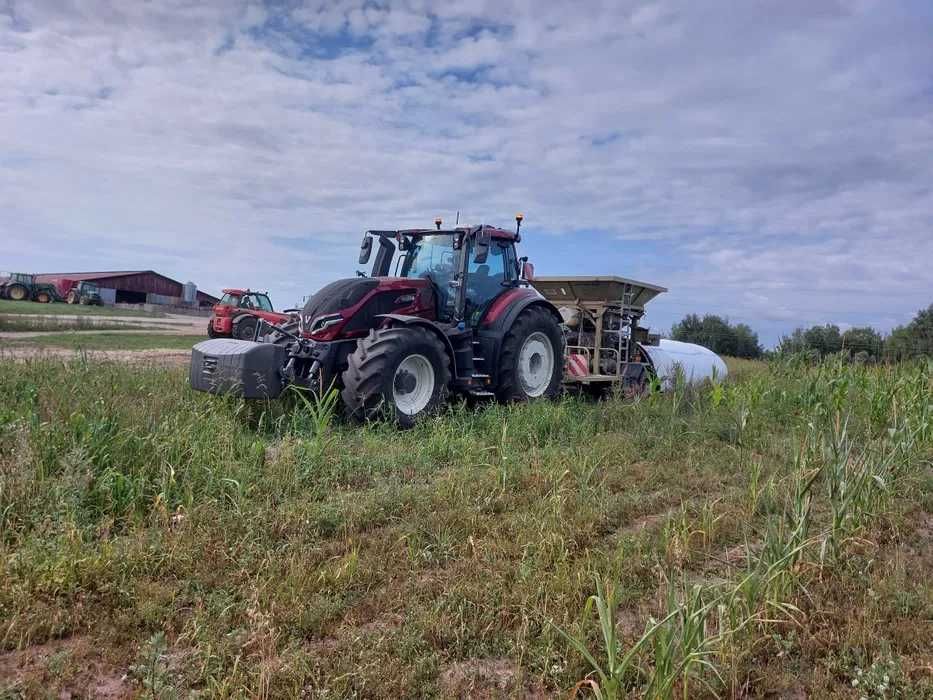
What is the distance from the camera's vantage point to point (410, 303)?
805cm

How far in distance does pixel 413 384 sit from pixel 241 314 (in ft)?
44.3

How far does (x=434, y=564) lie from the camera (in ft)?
12.4

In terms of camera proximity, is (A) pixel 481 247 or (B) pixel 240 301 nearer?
(A) pixel 481 247

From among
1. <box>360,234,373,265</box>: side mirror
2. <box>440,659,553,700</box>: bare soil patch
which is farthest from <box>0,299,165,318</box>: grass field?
<box>440,659,553,700</box>: bare soil patch

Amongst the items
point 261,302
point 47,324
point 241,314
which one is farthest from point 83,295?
point 241,314

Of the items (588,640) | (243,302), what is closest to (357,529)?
(588,640)

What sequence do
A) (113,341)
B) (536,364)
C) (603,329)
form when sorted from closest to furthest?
(536,364), (603,329), (113,341)

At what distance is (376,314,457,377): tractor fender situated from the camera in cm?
732

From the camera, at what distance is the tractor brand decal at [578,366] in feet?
34.3

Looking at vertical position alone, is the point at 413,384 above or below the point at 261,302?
below

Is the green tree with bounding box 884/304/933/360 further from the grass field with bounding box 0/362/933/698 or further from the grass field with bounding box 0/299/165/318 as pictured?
the grass field with bounding box 0/299/165/318

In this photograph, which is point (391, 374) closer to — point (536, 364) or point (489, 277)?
point (489, 277)

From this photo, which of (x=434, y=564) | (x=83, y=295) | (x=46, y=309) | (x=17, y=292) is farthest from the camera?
(x=83, y=295)

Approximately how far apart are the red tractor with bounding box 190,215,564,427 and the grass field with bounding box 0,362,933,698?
724 millimetres
